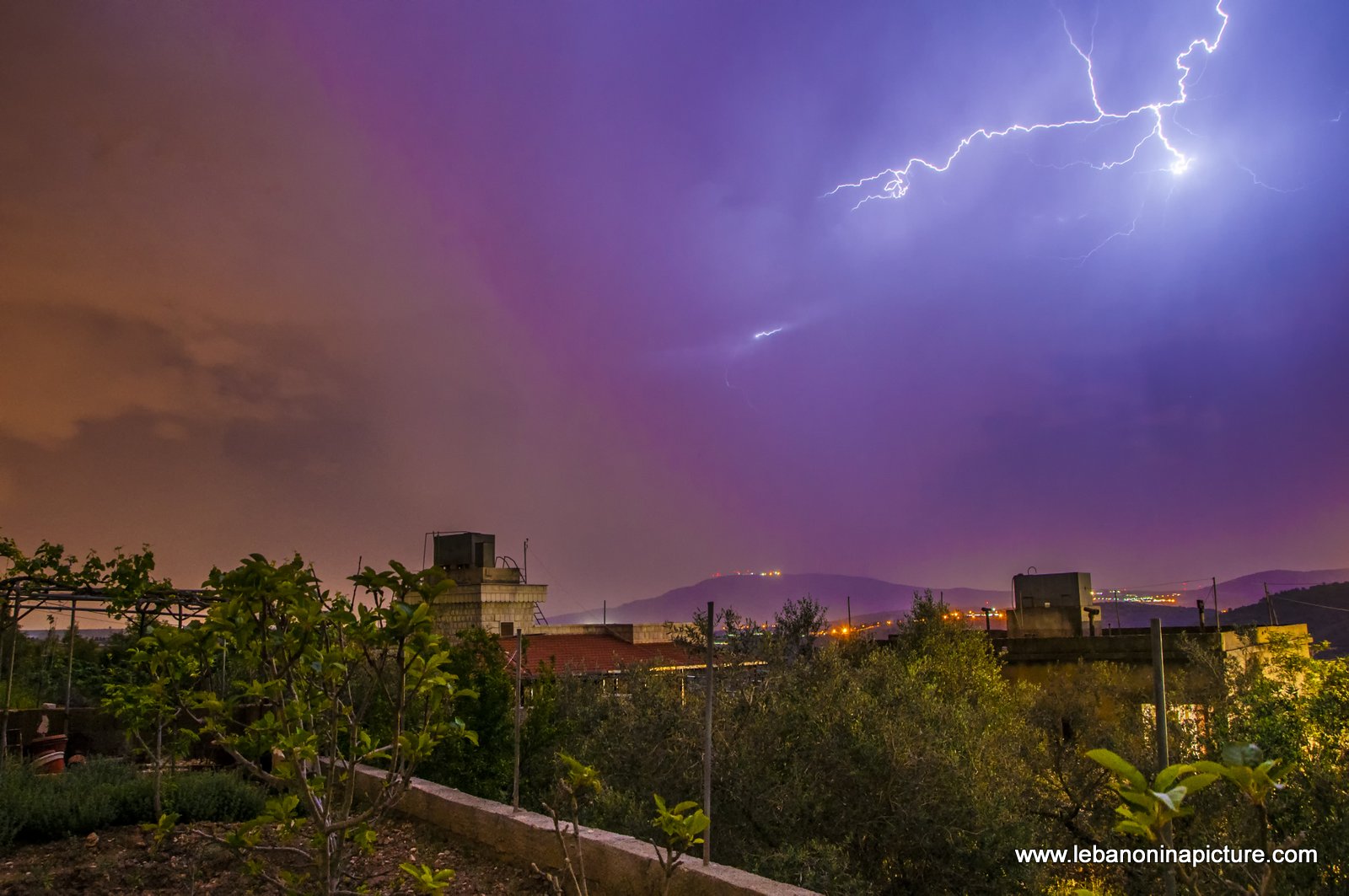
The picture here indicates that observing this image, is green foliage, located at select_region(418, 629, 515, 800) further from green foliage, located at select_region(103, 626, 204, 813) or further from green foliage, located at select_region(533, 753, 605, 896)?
green foliage, located at select_region(103, 626, 204, 813)

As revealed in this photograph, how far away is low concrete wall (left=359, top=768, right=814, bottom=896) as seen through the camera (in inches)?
194

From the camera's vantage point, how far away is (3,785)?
7.80 m

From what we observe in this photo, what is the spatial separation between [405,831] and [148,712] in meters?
2.44

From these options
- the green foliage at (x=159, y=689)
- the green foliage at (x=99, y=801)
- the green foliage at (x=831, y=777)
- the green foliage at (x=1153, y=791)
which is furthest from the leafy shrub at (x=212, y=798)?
the green foliage at (x=1153, y=791)

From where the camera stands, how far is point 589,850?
5.64 meters

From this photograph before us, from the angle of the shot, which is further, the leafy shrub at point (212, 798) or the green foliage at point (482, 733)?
the green foliage at point (482, 733)

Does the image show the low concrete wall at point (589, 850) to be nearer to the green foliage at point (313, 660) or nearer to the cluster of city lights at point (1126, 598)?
the green foliage at point (313, 660)

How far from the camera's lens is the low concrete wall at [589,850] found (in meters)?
4.92

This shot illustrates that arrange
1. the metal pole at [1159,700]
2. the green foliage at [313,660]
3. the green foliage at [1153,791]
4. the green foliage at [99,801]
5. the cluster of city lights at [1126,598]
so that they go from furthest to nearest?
the cluster of city lights at [1126,598] < the green foliage at [99,801] < the green foliage at [313,660] < the metal pole at [1159,700] < the green foliage at [1153,791]

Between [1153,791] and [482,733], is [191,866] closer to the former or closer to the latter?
[482,733]

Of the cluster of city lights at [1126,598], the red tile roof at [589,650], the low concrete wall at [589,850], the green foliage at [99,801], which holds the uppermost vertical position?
the cluster of city lights at [1126,598]

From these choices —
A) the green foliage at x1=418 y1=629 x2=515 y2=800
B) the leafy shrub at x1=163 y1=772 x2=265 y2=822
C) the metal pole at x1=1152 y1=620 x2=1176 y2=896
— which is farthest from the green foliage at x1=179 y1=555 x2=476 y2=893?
the green foliage at x1=418 y1=629 x2=515 y2=800

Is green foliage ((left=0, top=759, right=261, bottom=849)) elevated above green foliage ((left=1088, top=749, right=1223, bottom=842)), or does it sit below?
below

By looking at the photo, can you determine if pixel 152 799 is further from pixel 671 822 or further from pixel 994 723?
pixel 994 723
